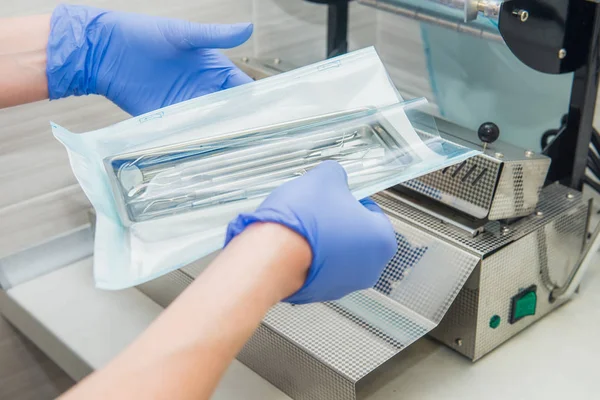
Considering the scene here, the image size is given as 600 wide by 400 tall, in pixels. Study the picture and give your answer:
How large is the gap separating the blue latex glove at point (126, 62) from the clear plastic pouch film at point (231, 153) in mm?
101

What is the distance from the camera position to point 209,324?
1.64ft

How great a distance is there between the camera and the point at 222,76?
0.91m

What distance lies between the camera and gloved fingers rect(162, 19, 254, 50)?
31.8 inches

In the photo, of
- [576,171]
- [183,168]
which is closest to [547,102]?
[576,171]

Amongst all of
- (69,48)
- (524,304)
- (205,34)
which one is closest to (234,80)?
(205,34)

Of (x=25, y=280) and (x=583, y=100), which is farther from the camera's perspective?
(x=25, y=280)

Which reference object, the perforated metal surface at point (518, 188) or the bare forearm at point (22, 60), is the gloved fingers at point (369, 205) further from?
the bare forearm at point (22, 60)

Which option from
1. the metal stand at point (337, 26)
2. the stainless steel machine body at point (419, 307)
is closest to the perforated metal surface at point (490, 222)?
the stainless steel machine body at point (419, 307)

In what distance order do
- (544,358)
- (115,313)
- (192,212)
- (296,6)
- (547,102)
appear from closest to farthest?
(192,212) → (544,358) → (115,313) → (547,102) → (296,6)

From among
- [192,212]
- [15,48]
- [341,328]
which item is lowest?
[341,328]

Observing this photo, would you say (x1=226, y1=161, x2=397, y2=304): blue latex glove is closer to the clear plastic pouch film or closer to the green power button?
the clear plastic pouch film

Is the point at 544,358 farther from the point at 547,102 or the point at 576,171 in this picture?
the point at 547,102

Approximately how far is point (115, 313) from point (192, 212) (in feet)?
1.03

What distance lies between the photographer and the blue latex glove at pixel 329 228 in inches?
22.0
